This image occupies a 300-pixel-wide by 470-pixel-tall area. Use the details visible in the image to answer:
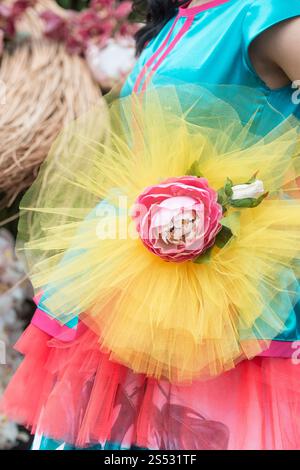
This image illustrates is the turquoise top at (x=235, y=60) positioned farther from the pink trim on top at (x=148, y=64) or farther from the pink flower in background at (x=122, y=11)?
the pink flower in background at (x=122, y=11)

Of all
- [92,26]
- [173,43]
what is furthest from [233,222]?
[92,26]

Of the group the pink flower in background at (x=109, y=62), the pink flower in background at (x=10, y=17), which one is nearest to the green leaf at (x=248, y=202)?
the pink flower in background at (x=109, y=62)

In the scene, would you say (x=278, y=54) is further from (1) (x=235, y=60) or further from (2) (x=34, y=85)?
(2) (x=34, y=85)

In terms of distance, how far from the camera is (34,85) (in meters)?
1.48

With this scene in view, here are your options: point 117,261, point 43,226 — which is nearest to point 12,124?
point 43,226

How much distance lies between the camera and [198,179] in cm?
80

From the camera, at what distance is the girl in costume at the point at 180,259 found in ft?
2.58

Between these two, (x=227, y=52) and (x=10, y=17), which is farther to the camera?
(x=10, y=17)

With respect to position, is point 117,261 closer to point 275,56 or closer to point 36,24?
point 275,56

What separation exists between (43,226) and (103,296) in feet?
0.52

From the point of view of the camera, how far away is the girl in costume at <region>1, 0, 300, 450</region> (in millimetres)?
787

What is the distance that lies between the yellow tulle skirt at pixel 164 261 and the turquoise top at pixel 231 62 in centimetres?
3

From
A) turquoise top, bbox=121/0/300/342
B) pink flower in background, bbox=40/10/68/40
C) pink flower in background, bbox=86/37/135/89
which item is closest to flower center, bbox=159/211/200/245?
turquoise top, bbox=121/0/300/342

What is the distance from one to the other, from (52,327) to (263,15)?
506 mm
